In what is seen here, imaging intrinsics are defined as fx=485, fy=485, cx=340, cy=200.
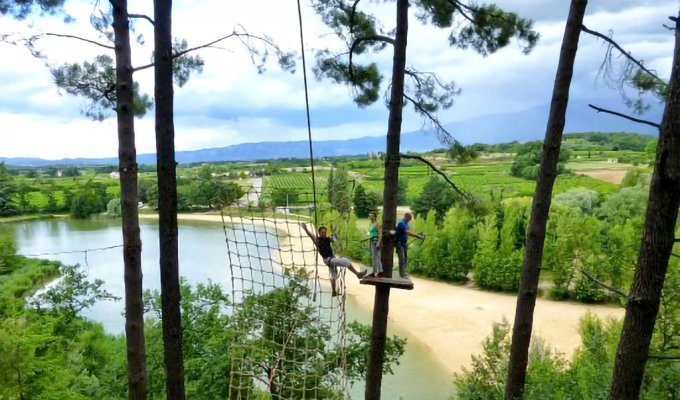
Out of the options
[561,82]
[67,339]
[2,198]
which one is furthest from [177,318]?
[2,198]

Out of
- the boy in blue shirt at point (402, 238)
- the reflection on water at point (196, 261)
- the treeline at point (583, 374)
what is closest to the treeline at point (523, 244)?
the reflection on water at point (196, 261)

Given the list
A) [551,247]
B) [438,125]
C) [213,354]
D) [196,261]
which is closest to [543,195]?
[438,125]

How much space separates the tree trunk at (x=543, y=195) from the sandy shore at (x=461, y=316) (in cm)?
865

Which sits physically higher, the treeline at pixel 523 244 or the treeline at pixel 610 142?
the treeline at pixel 610 142

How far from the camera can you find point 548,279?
20672 mm

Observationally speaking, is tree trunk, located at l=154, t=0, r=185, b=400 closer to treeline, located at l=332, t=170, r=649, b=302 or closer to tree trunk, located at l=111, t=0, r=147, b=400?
tree trunk, located at l=111, t=0, r=147, b=400

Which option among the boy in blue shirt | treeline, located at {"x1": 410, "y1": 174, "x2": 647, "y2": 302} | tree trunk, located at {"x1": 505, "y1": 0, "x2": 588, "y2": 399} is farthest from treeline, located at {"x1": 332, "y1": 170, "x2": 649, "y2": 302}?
tree trunk, located at {"x1": 505, "y1": 0, "x2": 588, "y2": 399}

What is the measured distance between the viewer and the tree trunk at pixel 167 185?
3.23m

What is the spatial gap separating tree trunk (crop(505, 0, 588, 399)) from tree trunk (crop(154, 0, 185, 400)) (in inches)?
108

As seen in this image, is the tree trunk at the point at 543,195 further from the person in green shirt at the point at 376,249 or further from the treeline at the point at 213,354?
the treeline at the point at 213,354

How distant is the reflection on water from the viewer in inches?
424

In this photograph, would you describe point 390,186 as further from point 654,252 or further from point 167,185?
point 654,252

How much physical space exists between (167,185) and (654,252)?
2825 millimetres

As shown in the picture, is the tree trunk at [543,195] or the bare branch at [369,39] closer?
the tree trunk at [543,195]
